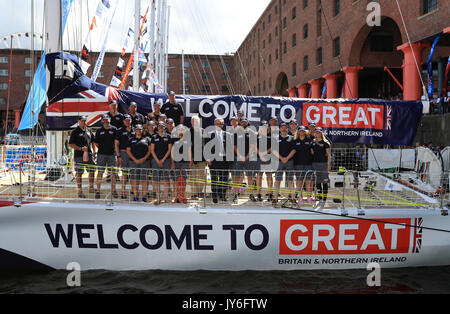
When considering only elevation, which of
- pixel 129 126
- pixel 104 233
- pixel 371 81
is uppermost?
pixel 371 81

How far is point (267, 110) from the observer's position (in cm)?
922

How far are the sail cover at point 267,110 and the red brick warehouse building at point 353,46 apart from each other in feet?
16.7

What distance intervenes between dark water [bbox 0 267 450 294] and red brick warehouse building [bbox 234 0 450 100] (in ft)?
32.4

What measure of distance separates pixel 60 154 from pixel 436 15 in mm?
18060

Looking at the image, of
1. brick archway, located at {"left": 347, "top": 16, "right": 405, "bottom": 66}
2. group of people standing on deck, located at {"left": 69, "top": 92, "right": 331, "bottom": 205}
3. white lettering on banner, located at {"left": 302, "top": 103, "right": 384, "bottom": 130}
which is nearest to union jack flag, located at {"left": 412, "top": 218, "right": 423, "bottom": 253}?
group of people standing on deck, located at {"left": 69, "top": 92, "right": 331, "bottom": 205}

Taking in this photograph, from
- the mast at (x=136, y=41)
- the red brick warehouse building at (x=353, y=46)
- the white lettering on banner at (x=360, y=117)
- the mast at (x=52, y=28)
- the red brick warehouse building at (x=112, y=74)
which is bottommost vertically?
the white lettering on banner at (x=360, y=117)

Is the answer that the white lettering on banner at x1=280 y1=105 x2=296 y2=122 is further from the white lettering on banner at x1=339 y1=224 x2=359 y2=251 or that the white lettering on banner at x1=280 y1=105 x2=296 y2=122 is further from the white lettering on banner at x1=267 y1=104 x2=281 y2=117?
the white lettering on banner at x1=339 y1=224 x2=359 y2=251

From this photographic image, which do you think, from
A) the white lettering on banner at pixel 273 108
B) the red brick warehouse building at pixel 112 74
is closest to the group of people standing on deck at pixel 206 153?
the white lettering on banner at pixel 273 108

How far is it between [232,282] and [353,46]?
22.6 m

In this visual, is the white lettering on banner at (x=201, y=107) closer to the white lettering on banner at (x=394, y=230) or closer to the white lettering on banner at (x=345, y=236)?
the white lettering on banner at (x=345, y=236)

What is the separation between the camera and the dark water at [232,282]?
5527mm
